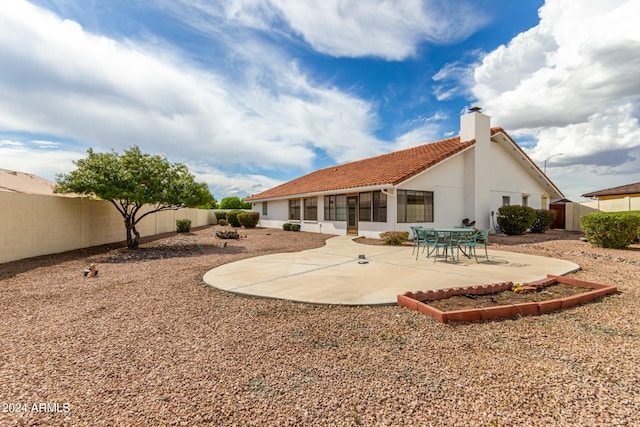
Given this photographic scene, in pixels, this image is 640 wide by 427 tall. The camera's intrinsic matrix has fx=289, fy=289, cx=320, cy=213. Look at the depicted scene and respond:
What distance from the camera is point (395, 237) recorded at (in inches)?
475

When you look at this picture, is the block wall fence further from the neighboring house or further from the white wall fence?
the neighboring house

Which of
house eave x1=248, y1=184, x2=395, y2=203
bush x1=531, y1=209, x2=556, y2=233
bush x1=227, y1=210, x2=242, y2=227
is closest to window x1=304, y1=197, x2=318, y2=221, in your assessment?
house eave x1=248, y1=184, x2=395, y2=203

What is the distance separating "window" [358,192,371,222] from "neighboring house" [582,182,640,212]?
14.5 meters

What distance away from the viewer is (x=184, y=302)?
15.7 ft

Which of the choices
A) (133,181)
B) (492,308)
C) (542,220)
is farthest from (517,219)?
(133,181)

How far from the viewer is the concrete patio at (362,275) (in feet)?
16.6

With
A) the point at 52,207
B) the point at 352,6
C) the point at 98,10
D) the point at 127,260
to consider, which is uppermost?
the point at 352,6

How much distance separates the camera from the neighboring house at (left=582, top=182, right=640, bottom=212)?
15.9 m

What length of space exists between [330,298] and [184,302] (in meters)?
2.42

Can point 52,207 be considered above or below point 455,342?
above

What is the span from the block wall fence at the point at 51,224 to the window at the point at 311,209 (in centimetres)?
1032

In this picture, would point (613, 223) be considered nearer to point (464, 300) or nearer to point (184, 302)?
point (464, 300)

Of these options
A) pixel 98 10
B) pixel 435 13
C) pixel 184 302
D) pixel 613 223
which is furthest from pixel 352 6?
pixel 613 223

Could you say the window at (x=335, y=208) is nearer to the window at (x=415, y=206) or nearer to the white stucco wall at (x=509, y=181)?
the window at (x=415, y=206)
